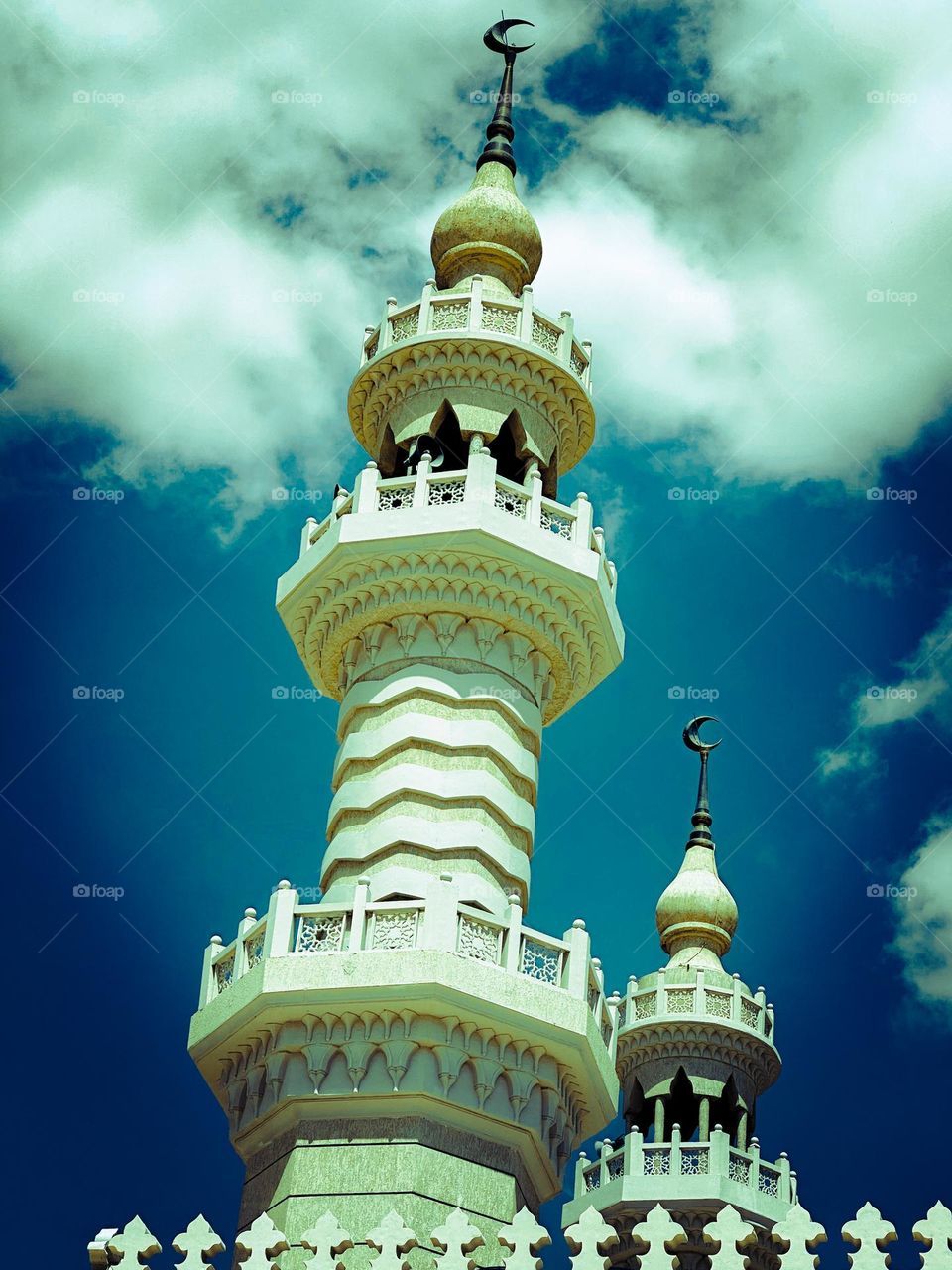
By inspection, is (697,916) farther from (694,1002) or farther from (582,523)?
(582,523)

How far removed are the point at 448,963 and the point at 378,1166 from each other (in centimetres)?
210

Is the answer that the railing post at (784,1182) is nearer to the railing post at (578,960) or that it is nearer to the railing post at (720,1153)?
the railing post at (720,1153)

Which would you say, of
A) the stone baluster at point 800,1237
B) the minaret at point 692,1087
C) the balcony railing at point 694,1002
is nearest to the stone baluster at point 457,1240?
the stone baluster at point 800,1237

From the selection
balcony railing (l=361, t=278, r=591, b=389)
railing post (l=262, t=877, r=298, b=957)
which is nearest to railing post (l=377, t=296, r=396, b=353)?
balcony railing (l=361, t=278, r=591, b=389)

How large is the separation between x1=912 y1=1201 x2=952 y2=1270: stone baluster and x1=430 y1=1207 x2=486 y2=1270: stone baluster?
12.4 ft

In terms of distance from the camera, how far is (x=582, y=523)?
24703 mm

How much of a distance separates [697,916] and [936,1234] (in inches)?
804

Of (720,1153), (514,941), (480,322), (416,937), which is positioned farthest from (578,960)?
(720,1153)

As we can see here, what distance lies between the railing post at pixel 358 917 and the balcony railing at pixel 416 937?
1 centimetres

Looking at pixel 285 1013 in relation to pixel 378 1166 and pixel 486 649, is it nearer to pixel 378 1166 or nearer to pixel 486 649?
pixel 378 1166

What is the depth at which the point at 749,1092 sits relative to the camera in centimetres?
3472

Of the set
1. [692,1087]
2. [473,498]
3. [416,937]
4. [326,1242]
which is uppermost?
[473,498]

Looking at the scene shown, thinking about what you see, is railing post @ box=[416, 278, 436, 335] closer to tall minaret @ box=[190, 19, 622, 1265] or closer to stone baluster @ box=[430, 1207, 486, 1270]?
tall minaret @ box=[190, 19, 622, 1265]

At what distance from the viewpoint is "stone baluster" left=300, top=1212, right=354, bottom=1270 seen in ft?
57.8
